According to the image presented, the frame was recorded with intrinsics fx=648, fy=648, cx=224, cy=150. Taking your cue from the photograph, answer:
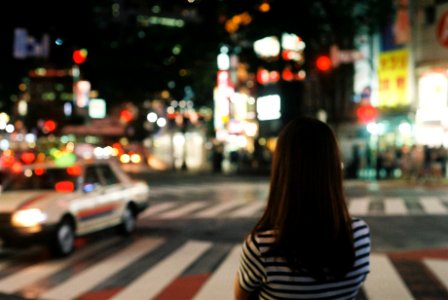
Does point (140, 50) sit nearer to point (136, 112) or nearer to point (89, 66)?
point (89, 66)

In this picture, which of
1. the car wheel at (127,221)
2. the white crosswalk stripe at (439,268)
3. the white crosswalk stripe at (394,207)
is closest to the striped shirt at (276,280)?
the white crosswalk stripe at (439,268)

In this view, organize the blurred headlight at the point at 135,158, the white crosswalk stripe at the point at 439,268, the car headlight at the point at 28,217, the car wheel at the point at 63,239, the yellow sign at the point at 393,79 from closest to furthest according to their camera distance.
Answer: the white crosswalk stripe at the point at 439,268
the car headlight at the point at 28,217
the car wheel at the point at 63,239
the yellow sign at the point at 393,79
the blurred headlight at the point at 135,158

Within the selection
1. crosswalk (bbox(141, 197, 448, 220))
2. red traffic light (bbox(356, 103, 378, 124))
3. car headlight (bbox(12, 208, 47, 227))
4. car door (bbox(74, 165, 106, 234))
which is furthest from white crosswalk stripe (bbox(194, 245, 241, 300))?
red traffic light (bbox(356, 103, 378, 124))

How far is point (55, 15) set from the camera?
21.9 meters

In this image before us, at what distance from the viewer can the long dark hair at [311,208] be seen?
7.96 ft

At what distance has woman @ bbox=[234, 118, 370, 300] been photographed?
243 cm

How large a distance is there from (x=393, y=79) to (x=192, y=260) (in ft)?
87.6

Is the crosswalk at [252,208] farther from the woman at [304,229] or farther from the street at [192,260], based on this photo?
the woman at [304,229]

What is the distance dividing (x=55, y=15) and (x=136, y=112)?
47944 millimetres

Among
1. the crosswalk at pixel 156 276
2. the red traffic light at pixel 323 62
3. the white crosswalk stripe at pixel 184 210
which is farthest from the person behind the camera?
the red traffic light at pixel 323 62

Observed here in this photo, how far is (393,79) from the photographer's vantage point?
34688 millimetres

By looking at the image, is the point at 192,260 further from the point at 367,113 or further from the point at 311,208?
the point at 367,113

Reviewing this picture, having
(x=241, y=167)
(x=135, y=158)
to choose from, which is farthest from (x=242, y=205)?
(x=135, y=158)

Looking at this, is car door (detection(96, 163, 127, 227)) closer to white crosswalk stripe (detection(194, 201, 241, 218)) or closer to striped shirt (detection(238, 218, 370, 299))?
white crosswalk stripe (detection(194, 201, 241, 218))
